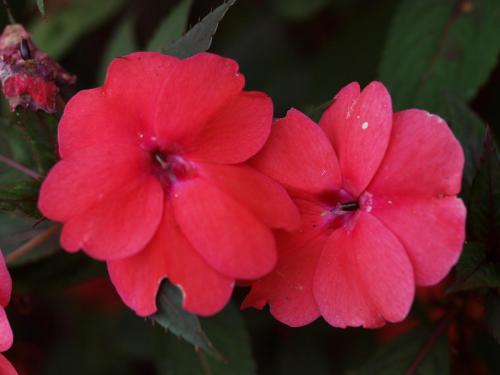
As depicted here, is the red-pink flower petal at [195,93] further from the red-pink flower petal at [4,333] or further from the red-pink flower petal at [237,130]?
the red-pink flower petal at [4,333]

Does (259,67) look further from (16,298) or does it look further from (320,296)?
(320,296)

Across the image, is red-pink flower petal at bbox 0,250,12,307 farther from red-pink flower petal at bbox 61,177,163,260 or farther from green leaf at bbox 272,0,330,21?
green leaf at bbox 272,0,330,21

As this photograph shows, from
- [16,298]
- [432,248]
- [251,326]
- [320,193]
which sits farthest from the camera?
[251,326]

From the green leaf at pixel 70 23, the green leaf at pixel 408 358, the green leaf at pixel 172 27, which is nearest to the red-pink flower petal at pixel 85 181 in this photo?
the green leaf at pixel 172 27

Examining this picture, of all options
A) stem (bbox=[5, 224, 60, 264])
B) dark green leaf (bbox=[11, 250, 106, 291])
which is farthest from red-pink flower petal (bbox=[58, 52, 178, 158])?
dark green leaf (bbox=[11, 250, 106, 291])

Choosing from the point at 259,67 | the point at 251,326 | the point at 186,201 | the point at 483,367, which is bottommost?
the point at 251,326

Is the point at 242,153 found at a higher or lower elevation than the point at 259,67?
higher

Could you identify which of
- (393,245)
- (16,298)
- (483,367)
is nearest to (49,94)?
(16,298)

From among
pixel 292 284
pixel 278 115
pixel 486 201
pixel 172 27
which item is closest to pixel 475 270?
pixel 486 201
